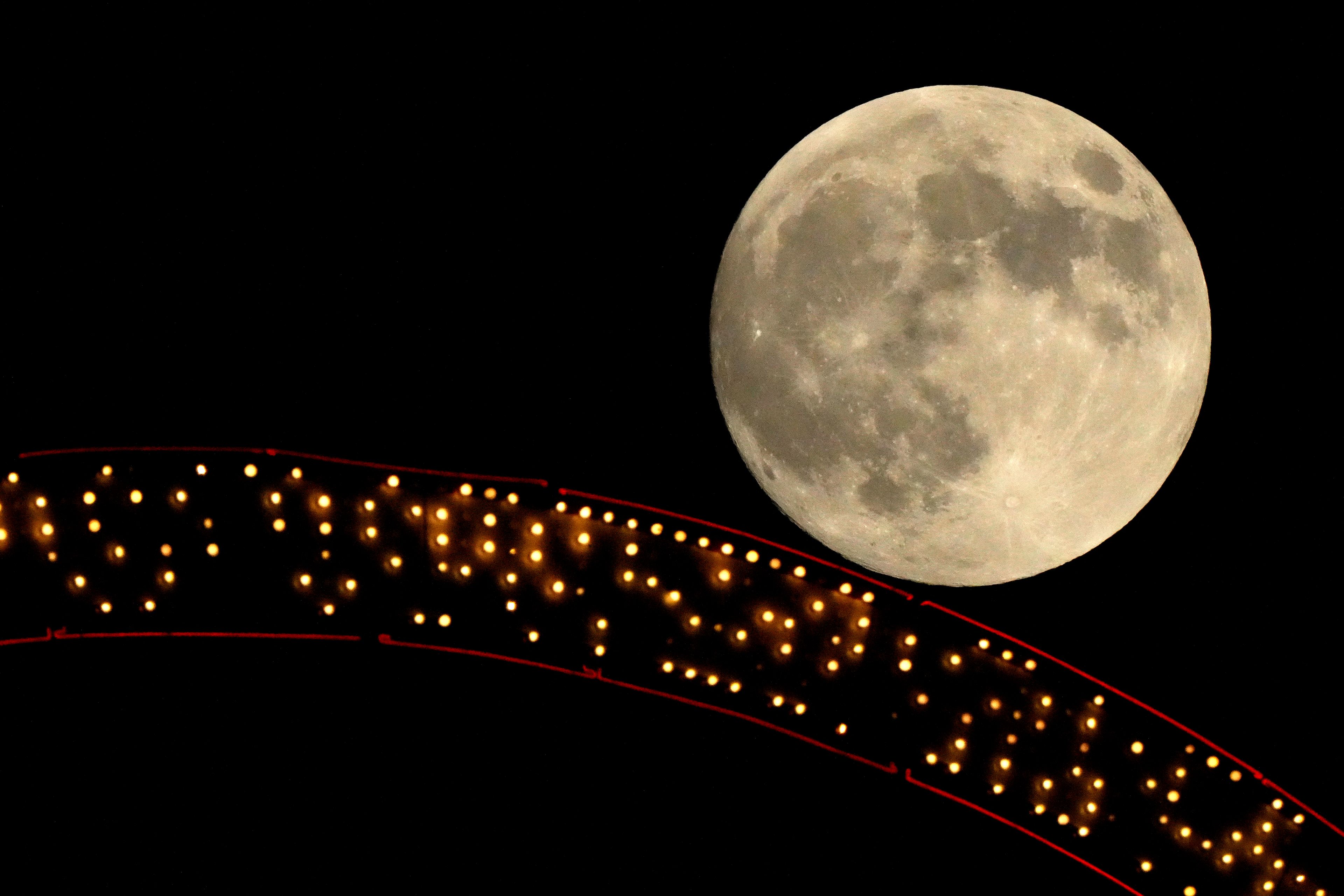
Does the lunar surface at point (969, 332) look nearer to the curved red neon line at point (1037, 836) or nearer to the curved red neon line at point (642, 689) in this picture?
the curved red neon line at point (642, 689)

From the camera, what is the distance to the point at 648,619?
5914 millimetres

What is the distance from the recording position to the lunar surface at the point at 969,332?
4.21m

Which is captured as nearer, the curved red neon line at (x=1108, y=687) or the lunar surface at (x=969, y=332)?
the lunar surface at (x=969, y=332)

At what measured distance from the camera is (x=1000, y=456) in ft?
14.1

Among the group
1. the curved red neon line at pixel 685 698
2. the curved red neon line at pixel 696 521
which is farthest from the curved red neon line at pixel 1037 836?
the curved red neon line at pixel 696 521

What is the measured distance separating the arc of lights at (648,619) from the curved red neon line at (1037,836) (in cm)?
2

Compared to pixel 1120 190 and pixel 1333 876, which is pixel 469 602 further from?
pixel 1333 876

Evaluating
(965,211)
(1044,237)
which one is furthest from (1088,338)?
(965,211)

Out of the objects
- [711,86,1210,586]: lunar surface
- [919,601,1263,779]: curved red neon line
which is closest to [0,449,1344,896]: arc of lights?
[919,601,1263,779]: curved red neon line

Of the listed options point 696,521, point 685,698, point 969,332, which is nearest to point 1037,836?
point 685,698

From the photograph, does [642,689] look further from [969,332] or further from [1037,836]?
[969,332]

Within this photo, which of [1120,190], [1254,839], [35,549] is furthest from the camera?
[1254,839]

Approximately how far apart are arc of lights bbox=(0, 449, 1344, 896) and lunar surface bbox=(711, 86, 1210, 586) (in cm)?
116

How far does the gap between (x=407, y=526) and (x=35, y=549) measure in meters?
1.93
